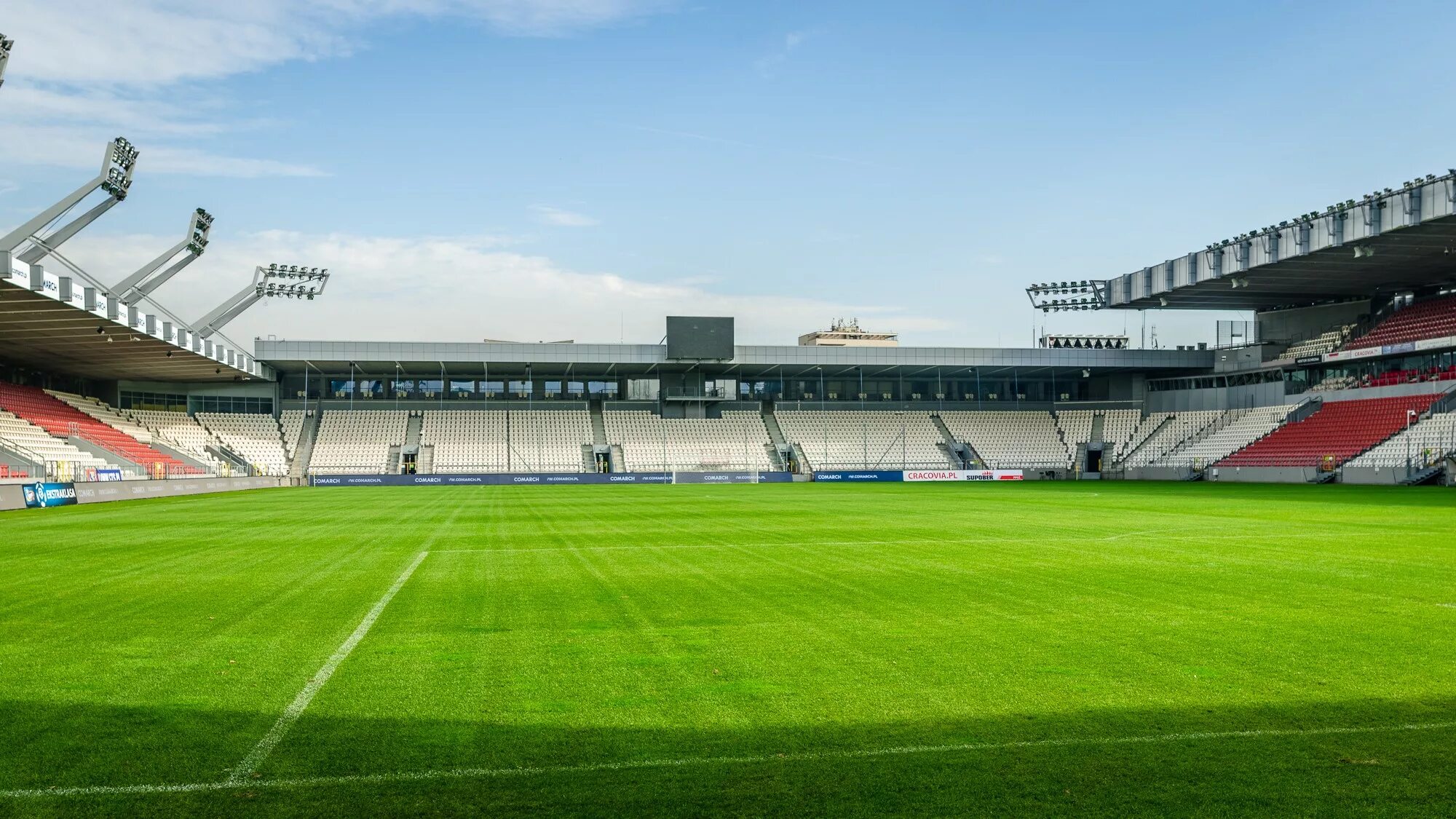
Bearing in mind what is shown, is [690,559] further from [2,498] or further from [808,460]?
[808,460]

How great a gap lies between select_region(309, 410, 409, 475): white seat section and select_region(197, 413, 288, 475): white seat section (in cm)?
226

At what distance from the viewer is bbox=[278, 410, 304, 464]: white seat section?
6769 cm

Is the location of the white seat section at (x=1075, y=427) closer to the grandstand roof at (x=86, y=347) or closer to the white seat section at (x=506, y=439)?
the white seat section at (x=506, y=439)

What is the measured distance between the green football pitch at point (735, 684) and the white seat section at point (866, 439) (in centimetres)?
5462

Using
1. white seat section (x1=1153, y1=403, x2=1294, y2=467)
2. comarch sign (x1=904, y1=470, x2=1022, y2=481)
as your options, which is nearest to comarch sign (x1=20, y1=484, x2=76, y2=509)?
comarch sign (x1=904, y1=470, x2=1022, y2=481)

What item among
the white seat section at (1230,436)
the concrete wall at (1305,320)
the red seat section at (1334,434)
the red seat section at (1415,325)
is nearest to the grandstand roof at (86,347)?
the red seat section at (1334,434)

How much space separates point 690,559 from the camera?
599 inches

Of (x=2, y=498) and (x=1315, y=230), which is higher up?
(x=1315, y=230)

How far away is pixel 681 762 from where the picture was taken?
16.9 ft

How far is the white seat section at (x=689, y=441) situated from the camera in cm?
6912

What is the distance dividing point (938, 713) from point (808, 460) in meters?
64.3

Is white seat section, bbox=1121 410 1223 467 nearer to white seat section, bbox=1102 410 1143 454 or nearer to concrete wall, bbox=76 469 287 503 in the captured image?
white seat section, bbox=1102 410 1143 454

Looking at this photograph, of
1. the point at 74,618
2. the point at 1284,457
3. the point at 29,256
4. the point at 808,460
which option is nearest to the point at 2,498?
the point at 29,256

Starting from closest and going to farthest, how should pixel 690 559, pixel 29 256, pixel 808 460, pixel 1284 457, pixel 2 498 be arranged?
pixel 690 559, pixel 2 498, pixel 29 256, pixel 1284 457, pixel 808 460
